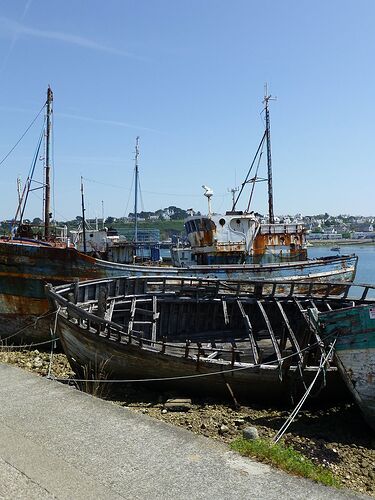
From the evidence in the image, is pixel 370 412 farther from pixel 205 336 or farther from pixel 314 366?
pixel 205 336

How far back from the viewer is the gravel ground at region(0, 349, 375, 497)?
6.70 meters

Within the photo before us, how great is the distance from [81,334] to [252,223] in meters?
13.9

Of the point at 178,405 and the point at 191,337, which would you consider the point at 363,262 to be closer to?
the point at 191,337

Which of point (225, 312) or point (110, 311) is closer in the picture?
point (110, 311)

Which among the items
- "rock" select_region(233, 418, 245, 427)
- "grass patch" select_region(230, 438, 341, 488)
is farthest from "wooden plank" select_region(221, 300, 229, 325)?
"grass patch" select_region(230, 438, 341, 488)

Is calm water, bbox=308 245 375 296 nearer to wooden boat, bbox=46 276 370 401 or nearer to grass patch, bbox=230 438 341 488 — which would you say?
wooden boat, bbox=46 276 370 401

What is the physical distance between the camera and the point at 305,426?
8.18 m

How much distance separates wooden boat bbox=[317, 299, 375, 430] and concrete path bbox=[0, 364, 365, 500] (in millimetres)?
3621

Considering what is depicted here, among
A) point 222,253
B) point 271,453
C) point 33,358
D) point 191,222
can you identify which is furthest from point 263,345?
point 191,222

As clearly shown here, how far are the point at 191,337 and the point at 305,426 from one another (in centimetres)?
491

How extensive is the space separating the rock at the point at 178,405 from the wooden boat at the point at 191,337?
362 millimetres

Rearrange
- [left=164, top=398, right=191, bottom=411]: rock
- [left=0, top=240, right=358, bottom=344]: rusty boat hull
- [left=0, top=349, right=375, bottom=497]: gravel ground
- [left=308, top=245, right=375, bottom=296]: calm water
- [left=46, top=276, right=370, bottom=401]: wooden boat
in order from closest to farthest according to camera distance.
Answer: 1. [left=0, top=349, right=375, bottom=497]: gravel ground
2. [left=164, top=398, right=191, bottom=411]: rock
3. [left=46, top=276, right=370, bottom=401]: wooden boat
4. [left=0, top=240, right=358, bottom=344]: rusty boat hull
5. [left=308, top=245, right=375, bottom=296]: calm water

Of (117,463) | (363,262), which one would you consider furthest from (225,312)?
(363,262)

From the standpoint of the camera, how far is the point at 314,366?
29.0 ft
